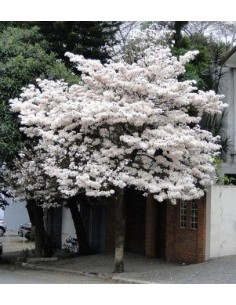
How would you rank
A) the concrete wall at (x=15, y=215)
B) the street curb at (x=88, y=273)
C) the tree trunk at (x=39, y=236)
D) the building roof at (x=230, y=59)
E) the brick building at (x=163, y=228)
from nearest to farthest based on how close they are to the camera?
the street curb at (x=88, y=273), the brick building at (x=163, y=228), the building roof at (x=230, y=59), the tree trunk at (x=39, y=236), the concrete wall at (x=15, y=215)

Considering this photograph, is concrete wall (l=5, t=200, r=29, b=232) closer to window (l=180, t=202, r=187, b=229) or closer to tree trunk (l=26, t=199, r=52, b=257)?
tree trunk (l=26, t=199, r=52, b=257)

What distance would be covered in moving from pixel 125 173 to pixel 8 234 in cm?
2530

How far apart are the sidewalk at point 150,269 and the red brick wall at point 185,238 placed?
1.30 feet

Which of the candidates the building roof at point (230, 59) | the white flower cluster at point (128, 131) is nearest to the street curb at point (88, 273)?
the white flower cluster at point (128, 131)

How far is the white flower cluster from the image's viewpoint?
14188 millimetres

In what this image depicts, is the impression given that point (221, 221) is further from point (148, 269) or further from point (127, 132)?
point (127, 132)

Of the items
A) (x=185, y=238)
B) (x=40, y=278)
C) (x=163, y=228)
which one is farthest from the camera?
(x=163, y=228)

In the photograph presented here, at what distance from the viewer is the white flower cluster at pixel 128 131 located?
14188mm

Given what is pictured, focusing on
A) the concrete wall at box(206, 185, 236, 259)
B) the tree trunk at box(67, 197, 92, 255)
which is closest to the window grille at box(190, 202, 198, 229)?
the concrete wall at box(206, 185, 236, 259)

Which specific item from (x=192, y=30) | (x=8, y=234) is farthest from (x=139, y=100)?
(x=8, y=234)

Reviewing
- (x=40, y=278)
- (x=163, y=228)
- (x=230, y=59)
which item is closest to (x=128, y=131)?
(x=40, y=278)

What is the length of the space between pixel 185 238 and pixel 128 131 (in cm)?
434

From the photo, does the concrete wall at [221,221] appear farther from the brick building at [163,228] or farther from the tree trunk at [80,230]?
the tree trunk at [80,230]

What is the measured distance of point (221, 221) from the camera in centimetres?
1688
